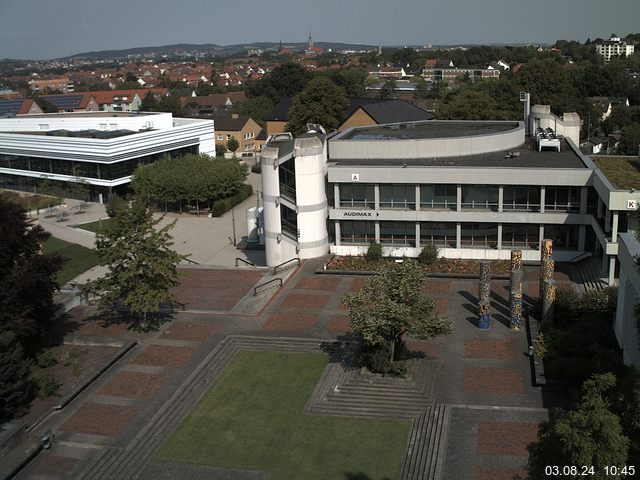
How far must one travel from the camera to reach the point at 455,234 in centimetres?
4281

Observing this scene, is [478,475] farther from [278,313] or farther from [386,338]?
[278,313]

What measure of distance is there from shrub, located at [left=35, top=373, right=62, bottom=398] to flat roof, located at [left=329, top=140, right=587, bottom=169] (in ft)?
71.5

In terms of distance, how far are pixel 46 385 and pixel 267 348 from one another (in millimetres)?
8951

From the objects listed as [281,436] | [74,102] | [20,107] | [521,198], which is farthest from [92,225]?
[74,102]

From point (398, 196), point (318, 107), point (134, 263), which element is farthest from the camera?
point (318, 107)

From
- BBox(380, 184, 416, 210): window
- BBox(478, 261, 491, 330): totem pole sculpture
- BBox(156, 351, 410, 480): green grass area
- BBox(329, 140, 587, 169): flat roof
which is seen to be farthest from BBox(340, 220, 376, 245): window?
BBox(156, 351, 410, 480): green grass area

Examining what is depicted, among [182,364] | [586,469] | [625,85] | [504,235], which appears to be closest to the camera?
[586,469]

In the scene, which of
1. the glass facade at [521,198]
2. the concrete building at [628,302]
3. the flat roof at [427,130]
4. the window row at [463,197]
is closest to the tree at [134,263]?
the window row at [463,197]

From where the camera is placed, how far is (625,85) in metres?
133

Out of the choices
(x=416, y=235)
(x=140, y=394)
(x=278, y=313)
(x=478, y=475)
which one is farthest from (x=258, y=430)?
(x=416, y=235)

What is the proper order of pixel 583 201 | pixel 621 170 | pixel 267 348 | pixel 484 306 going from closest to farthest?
pixel 267 348 < pixel 484 306 < pixel 583 201 < pixel 621 170

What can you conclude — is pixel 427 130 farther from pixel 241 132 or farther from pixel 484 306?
pixel 241 132

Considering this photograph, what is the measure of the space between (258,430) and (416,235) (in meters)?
20.7

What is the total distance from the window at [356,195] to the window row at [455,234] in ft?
3.53
